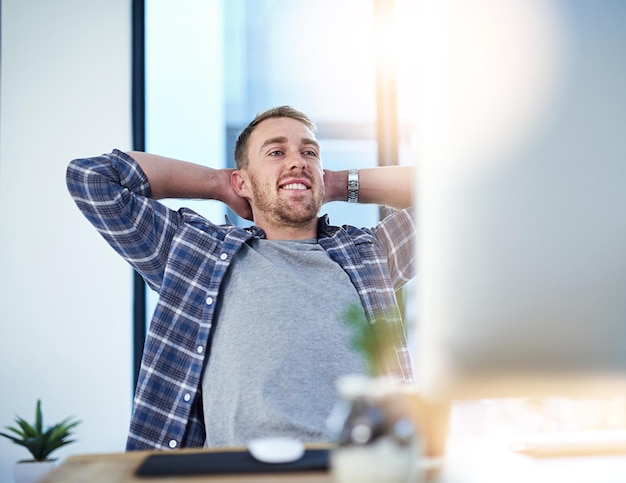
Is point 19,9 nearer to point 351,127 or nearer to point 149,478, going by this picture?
point 351,127

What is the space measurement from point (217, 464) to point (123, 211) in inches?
45.2

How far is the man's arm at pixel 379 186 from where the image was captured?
7.39 feet

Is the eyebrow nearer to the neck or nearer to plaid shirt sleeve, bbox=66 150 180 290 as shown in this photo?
the neck

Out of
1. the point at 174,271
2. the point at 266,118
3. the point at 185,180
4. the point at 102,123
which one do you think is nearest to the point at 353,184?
the point at 266,118

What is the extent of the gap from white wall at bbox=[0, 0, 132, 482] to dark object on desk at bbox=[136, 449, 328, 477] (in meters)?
2.21

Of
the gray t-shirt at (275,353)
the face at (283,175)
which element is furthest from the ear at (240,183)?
the gray t-shirt at (275,353)

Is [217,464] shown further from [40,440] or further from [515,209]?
[40,440]

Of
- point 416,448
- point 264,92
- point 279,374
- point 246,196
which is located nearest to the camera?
point 416,448

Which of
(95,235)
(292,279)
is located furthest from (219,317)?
(95,235)

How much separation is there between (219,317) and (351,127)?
64.0 inches

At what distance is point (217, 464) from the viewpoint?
0.84 m

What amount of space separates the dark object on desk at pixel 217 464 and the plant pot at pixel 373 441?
0.48 feet

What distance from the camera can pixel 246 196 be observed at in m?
2.23

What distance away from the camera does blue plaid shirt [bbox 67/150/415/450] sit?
5.65 feet
